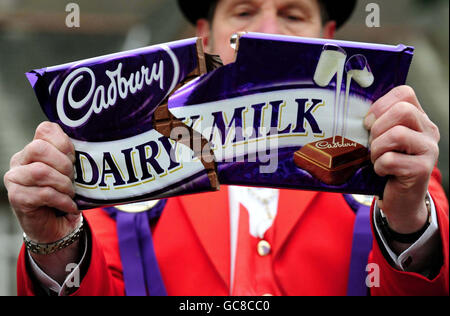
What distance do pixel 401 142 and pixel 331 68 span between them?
22cm

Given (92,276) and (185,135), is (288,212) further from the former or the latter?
(92,276)

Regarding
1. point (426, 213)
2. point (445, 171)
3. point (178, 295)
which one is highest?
point (426, 213)

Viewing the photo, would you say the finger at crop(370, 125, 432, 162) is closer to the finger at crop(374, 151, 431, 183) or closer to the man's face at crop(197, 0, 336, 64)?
the finger at crop(374, 151, 431, 183)

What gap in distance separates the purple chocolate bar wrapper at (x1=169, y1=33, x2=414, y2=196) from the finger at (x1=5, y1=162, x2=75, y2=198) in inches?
11.7

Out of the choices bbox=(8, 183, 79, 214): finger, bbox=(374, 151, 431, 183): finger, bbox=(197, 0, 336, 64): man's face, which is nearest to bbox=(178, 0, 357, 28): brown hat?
bbox=(197, 0, 336, 64): man's face

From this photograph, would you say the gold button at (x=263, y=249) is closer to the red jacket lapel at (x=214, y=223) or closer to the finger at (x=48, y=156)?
the red jacket lapel at (x=214, y=223)

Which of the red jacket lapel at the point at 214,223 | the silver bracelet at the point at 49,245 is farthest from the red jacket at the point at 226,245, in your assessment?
the silver bracelet at the point at 49,245

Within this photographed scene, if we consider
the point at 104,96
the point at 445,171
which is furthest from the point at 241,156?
the point at 445,171

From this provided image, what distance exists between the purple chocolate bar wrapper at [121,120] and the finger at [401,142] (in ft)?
1.28

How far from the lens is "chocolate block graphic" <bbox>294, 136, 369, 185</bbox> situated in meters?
1.31

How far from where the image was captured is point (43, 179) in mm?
1301

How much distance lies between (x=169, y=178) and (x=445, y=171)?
327cm
